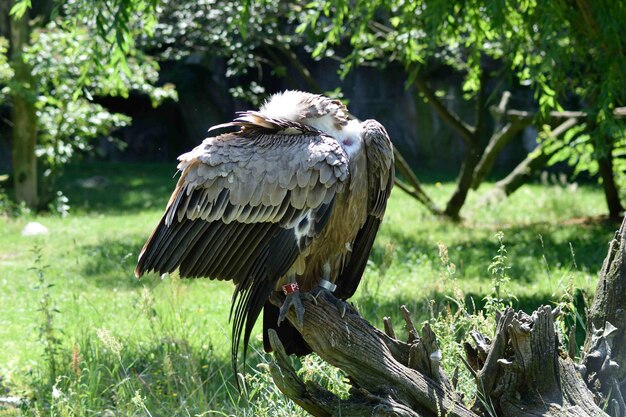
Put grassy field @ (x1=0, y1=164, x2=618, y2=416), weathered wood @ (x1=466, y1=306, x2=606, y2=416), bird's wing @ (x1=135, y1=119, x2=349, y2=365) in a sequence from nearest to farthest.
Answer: weathered wood @ (x1=466, y1=306, x2=606, y2=416)
bird's wing @ (x1=135, y1=119, x2=349, y2=365)
grassy field @ (x1=0, y1=164, x2=618, y2=416)

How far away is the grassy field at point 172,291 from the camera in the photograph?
4984mm

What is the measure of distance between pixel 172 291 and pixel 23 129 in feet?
30.0

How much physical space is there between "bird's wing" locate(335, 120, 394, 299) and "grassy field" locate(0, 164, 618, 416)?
1.33 ft

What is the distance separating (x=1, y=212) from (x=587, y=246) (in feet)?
26.8

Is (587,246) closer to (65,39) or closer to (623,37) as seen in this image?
(623,37)

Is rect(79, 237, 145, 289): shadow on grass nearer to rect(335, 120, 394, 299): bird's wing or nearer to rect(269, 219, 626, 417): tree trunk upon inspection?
rect(335, 120, 394, 299): bird's wing

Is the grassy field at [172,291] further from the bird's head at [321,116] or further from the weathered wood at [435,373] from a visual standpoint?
the bird's head at [321,116]

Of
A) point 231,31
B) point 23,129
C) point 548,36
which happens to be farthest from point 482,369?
point 23,129

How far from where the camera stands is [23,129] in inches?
538

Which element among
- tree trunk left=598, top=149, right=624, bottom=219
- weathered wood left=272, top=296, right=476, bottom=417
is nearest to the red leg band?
weathered wood left=272, top=296, right=476, bottom=417

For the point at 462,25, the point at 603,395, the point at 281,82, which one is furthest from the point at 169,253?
the point at 281,82

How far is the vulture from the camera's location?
4.02 metres

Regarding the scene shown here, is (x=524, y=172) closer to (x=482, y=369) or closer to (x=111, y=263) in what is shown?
(x=111, y=263)

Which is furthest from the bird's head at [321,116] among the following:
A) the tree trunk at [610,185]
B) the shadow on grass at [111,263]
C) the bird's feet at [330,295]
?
the tree trunk at [610,185]
